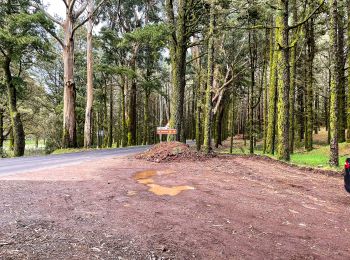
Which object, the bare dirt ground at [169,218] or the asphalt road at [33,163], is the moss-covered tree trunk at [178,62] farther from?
the bare dirt ground at [169,218]

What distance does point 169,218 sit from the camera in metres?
4.82

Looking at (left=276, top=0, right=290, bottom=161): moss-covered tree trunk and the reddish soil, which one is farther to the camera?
(left=276, top=0, right=290, bottom=161): moss-covered tree trunk

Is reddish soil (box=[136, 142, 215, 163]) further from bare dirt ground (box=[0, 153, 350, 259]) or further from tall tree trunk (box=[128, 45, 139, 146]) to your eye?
tall tree trunk (box=[128, 45, 139, 146])

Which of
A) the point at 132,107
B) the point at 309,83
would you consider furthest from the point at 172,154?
the point at 132,107

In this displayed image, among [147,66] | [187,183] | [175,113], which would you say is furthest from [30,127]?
[187,183]

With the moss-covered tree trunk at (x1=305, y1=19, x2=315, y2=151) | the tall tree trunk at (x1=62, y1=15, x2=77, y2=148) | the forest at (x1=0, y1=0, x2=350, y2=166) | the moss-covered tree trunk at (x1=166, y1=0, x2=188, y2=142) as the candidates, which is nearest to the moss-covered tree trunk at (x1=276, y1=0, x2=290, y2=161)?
the forest at (x1=0, y1=0, x2=350, y2=166)

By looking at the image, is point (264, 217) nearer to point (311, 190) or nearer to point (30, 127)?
point (311, 190)

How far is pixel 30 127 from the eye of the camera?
119ft

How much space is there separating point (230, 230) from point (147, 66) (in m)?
29.9

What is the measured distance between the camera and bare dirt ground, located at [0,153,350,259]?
144 inches

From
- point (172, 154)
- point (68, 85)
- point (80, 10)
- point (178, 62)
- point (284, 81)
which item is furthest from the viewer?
point (80, 10)

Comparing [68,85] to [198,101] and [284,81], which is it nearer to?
[198,101]

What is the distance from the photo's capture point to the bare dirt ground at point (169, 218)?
3.67m

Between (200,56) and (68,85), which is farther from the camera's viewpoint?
(68,85)
